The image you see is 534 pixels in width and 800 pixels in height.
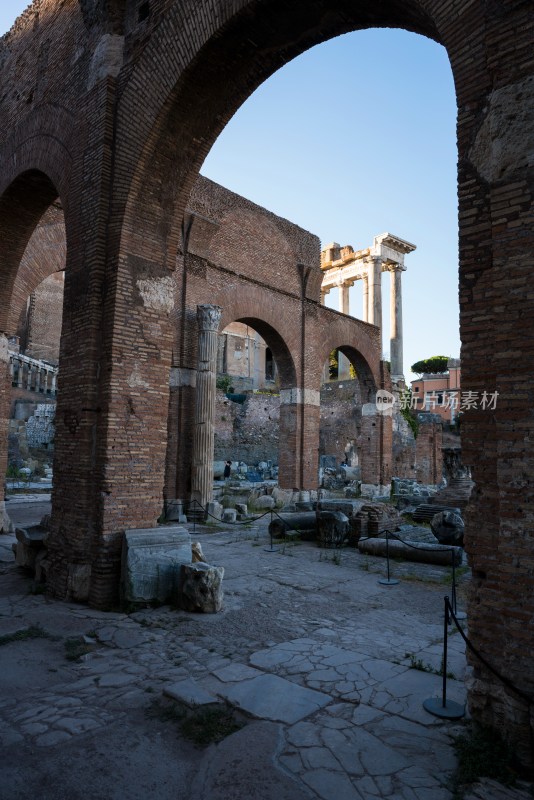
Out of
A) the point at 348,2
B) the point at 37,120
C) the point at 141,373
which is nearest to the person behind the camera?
the point at 348,2

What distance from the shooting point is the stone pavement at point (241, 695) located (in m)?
2.70

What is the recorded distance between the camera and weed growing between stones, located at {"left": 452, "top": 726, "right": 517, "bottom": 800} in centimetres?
262

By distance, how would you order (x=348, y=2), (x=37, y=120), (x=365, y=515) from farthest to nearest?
(x=365, y=515) < (x=37, y=120) < (x=348, y=2)

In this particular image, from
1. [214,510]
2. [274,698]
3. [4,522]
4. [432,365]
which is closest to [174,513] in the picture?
[214,510]

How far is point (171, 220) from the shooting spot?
6.63 meters

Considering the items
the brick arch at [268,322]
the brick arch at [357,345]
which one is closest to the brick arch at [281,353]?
the brick arch at [268,322]

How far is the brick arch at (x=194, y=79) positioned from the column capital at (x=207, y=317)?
5941 mm

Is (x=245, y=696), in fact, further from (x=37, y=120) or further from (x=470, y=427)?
(x=37, y=120)

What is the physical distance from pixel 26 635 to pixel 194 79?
235 inches

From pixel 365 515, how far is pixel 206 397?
472 centimetres

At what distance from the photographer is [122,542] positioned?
5789 mm

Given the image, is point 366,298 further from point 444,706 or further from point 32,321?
point 444,706

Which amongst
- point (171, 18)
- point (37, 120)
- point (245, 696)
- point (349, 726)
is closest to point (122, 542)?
point (245, 696)

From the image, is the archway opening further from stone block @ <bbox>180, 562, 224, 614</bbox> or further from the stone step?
the stone step
